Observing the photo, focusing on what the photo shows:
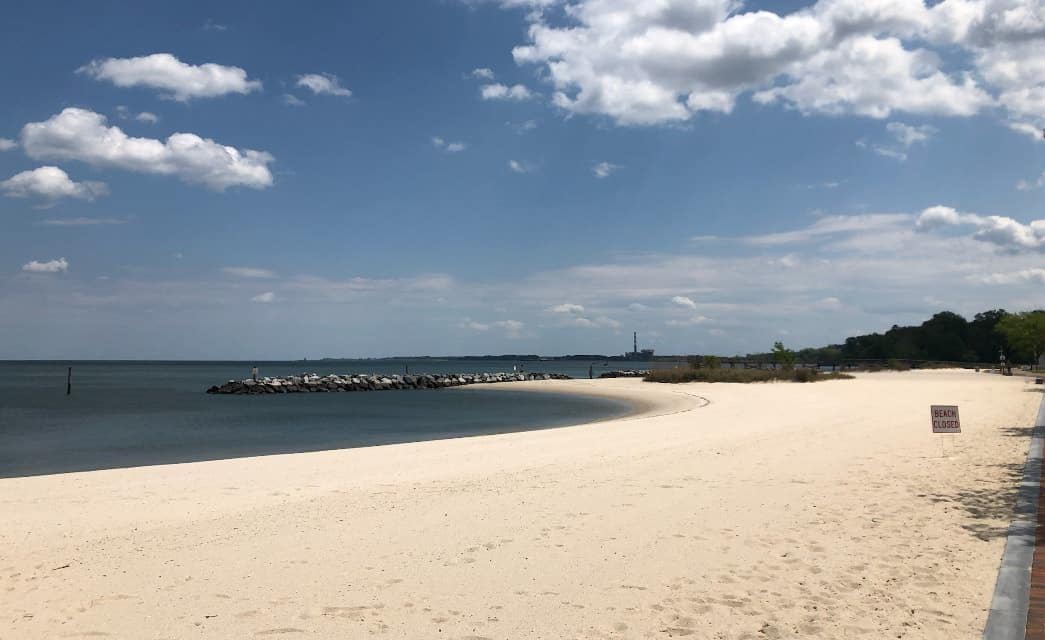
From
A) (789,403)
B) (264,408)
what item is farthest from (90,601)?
(264,408)

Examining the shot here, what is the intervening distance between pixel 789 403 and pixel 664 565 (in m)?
25.3

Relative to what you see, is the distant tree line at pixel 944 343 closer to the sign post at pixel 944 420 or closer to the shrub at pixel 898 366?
the shrub at pixel 898 366

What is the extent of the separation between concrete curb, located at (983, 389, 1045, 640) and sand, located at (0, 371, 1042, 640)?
0.39 ft

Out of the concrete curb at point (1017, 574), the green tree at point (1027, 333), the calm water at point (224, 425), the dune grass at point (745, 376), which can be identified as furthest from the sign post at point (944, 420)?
the green tree at point (1027, 333)

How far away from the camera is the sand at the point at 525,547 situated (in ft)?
18.7

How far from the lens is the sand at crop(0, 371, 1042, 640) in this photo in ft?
18.7

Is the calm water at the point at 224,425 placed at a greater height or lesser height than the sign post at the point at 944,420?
lesser

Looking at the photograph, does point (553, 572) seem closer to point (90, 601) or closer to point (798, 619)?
point (798, 619)

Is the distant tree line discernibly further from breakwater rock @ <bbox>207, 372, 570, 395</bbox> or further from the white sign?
the white sign

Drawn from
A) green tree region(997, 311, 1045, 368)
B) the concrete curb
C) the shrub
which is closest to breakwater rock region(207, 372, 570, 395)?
the shrub

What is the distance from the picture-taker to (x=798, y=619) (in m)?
5.61

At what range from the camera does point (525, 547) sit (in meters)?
7.84

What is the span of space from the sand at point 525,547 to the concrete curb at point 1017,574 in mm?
119

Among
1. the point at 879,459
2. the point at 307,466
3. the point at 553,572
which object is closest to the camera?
the point at 553,572
